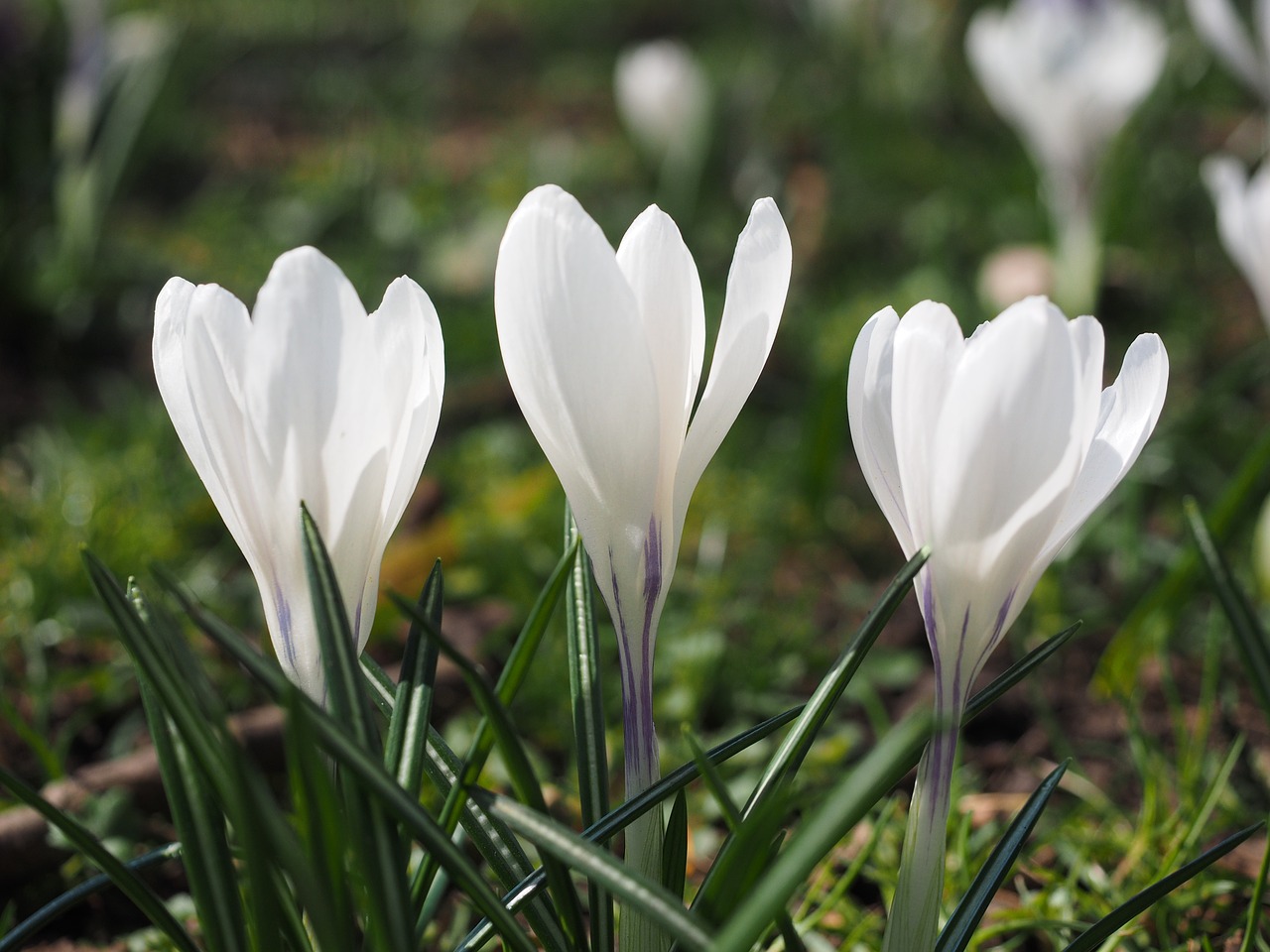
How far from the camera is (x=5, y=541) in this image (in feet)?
6.38

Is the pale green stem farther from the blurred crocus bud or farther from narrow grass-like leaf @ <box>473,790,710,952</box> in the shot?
narrow grass-like leaf @ <box>473,790,710,952</box>

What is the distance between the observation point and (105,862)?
0.75 metres

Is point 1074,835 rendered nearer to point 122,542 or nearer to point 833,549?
point 833,549

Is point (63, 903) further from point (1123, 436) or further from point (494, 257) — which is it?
point (494, 257)

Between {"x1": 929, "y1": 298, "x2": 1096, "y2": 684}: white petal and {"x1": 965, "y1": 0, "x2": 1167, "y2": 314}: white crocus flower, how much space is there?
2.01 m

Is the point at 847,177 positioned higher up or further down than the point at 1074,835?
higher up

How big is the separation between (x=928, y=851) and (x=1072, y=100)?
2.16 metres

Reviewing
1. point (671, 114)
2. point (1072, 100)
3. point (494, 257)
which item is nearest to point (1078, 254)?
point (1072, 100)

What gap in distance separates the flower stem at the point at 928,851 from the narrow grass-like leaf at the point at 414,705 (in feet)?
1.12

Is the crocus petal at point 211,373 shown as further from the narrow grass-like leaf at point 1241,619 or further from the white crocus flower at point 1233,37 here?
the white crocus flower at point 1233,37

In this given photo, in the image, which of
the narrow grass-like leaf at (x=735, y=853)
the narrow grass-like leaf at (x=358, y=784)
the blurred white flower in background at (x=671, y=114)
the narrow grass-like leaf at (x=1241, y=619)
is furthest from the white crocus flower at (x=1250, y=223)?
the blurred white flower in background at (x=671, y=114)

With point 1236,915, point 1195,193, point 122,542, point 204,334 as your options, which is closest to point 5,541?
point 122,542

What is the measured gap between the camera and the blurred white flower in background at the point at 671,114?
10.7 ft

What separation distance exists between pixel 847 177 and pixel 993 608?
328 centimetres
